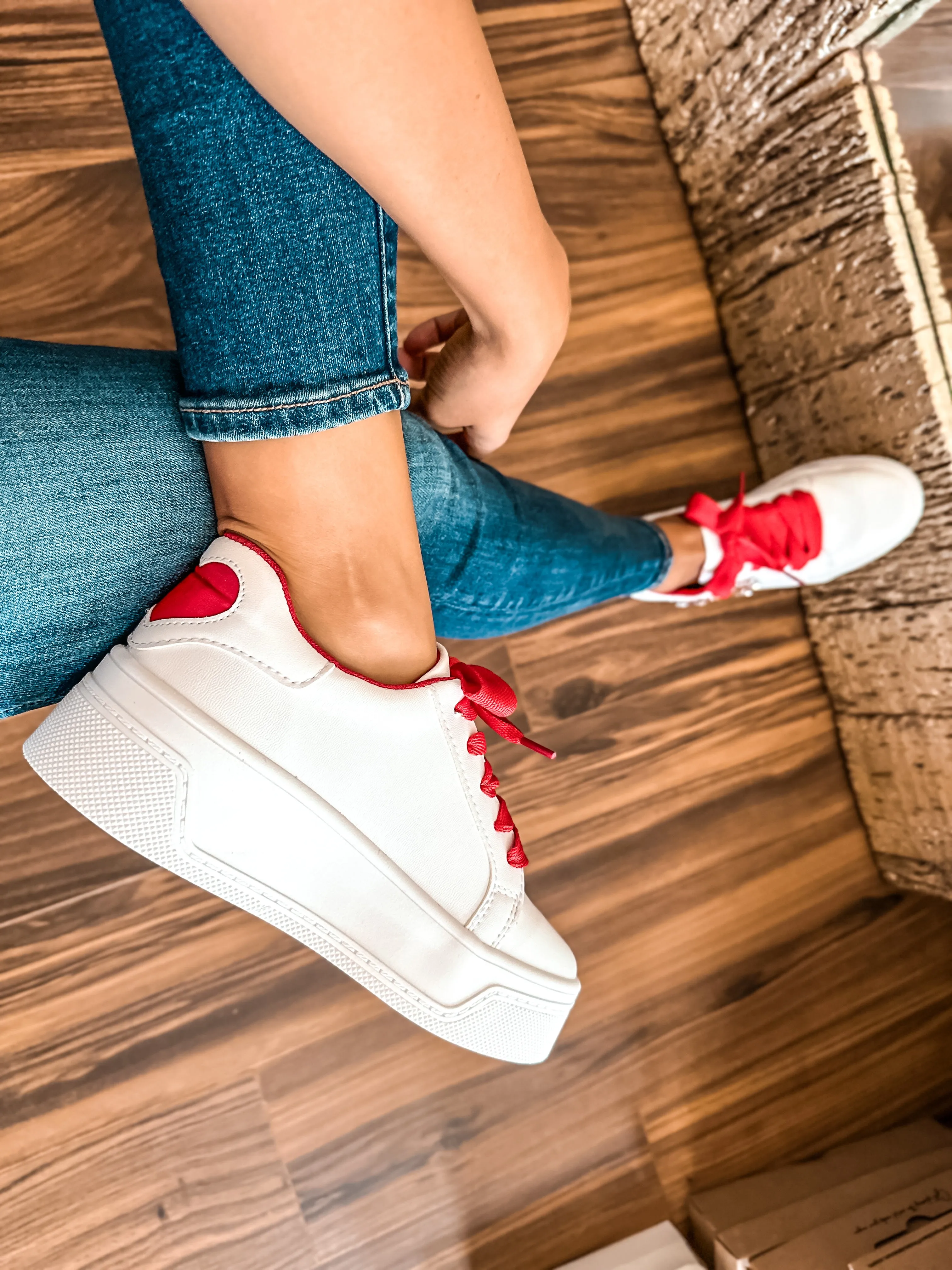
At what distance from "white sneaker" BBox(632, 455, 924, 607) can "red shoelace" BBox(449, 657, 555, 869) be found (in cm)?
49

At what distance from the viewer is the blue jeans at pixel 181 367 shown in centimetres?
39

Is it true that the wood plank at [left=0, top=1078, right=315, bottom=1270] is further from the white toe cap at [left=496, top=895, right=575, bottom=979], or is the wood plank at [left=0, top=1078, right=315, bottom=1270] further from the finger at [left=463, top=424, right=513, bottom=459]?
the finger at [left=463, top=424, right=513, bottom=459]

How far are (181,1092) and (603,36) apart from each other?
1.51 metres

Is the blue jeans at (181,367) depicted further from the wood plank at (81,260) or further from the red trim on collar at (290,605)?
the wood plank at (81,260)

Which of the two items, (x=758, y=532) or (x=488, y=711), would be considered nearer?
(x=488, y=711)

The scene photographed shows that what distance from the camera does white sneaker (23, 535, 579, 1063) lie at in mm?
491

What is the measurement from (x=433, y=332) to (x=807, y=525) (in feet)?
2.04

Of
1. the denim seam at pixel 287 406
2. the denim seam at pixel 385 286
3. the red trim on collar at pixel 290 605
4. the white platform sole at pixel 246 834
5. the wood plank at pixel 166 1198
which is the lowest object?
the wood plank at pixel 166 1198

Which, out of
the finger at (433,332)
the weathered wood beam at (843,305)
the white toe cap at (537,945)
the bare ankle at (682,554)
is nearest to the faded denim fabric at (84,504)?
the finger at (433,332)

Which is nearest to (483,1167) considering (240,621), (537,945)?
(537,945)

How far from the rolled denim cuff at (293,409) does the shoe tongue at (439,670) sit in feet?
0.59

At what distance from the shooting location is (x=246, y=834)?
0.51 metres

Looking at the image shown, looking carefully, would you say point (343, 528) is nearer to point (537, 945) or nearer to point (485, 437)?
point (485, 437)

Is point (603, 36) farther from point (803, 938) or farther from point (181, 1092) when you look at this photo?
point (181, 1092)
